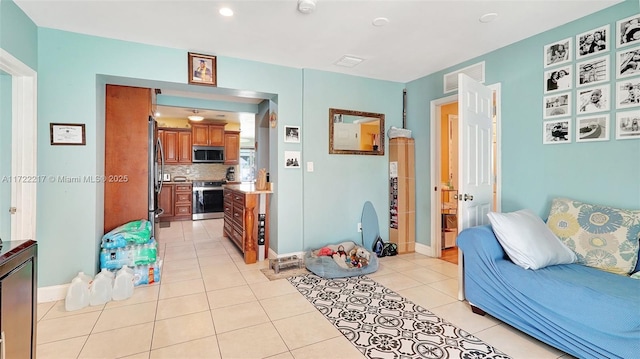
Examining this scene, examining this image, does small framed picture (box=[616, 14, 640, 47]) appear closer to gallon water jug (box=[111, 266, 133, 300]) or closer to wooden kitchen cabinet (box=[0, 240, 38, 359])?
wooden kitchen cabinet (box=[0, 240, 38, 359])

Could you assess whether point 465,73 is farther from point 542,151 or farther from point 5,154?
point 5,154

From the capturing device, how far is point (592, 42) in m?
2.42

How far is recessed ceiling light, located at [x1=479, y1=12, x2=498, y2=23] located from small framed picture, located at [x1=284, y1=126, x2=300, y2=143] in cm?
219

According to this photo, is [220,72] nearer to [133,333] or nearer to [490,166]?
[133,333]

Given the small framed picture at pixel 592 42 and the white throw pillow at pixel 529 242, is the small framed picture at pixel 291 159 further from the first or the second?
the small framed picture at pixel 592 42

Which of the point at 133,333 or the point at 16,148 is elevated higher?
the point at 16,148

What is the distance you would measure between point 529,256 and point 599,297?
46 cm

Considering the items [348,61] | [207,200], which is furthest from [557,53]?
[207,200]

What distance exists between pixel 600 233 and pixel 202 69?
387 cm

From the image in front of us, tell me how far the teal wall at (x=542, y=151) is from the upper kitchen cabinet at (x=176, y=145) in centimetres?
590

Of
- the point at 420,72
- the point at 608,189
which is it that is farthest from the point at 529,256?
the point at 420,72

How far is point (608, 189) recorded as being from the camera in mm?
2346

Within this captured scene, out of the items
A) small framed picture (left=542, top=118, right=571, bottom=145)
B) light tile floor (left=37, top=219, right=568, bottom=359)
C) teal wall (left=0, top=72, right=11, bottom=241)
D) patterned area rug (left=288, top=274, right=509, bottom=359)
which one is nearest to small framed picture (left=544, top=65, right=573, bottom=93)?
small framed picture (left=542, top=118, right=571, bottom=145)

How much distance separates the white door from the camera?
2588mm
